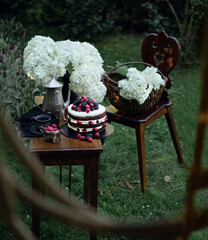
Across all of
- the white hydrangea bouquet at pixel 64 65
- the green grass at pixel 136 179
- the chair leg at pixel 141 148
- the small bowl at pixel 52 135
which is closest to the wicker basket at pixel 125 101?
the chair leg at pixel 141 148

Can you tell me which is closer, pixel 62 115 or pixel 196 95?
pixel 62 115

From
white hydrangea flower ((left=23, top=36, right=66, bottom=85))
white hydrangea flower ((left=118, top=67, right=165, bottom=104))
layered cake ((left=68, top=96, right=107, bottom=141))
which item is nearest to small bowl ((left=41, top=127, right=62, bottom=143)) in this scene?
layered cake ((left=68, top=96, right=107, bottom=141))

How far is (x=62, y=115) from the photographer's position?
2404 millimetres

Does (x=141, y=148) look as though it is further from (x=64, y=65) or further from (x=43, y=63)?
(x=43, y=63)

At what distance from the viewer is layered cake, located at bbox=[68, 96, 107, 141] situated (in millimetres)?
2043

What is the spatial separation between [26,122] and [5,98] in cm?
151

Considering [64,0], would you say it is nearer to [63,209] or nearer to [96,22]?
[96,22]

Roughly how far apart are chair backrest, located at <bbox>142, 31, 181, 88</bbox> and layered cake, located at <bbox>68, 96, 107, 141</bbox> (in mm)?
1308

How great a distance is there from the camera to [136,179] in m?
3.21

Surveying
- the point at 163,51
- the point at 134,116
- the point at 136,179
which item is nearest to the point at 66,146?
the point at 134,116

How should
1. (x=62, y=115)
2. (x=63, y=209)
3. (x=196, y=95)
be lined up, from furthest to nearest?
1. (x=196, y=95)
2. (x=62, y=115)
3. (x=63, y=209)

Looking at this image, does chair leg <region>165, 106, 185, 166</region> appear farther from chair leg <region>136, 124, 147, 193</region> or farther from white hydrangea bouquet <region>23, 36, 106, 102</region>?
white hydrangea bouquet <region>23, 36, 106, 102</region>

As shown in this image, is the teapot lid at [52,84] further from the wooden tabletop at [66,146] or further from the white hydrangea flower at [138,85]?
the white hydrangea flower at [138,85]

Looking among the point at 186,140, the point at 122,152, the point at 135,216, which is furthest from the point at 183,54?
the point at 135,216
